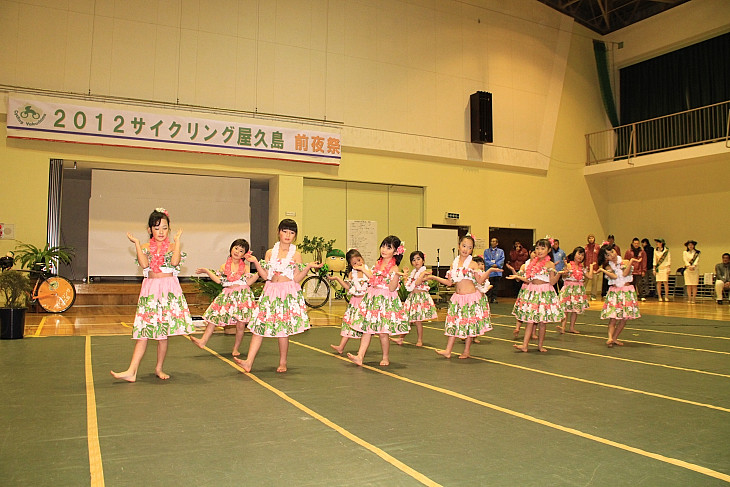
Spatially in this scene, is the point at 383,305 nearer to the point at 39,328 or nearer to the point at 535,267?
the point at 535,267

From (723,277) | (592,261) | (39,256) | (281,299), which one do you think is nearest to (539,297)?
(281,299)

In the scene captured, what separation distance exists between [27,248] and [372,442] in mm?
10168

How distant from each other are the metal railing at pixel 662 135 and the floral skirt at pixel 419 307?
10.5 meters

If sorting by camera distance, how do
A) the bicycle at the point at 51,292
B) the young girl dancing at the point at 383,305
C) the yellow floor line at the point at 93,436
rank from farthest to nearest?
1. the bicycle at the point at 51,292
2. the young girl dancing at the point at 383,305
3. the yellow floor line at the point at 93,436

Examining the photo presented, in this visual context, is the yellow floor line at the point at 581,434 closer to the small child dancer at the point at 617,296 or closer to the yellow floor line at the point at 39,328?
the small child dancer at the point at 617,296

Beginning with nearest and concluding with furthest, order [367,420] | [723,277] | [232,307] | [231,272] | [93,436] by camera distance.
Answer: [93,436]
[367,420]
[232,307]
[231,272]
[723,277]

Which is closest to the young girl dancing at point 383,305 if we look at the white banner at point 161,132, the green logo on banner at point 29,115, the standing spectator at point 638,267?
the white banner at point 161,132

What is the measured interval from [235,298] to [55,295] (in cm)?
524

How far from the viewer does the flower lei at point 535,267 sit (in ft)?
21.9

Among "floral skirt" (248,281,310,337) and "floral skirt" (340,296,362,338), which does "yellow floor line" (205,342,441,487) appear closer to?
"floral skirt" (248,281,310,337)

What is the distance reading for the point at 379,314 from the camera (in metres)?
5.54

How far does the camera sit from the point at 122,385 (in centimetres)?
443

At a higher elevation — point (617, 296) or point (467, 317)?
point (617, 296)

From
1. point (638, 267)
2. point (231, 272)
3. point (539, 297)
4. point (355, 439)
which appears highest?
point (638, 267)
